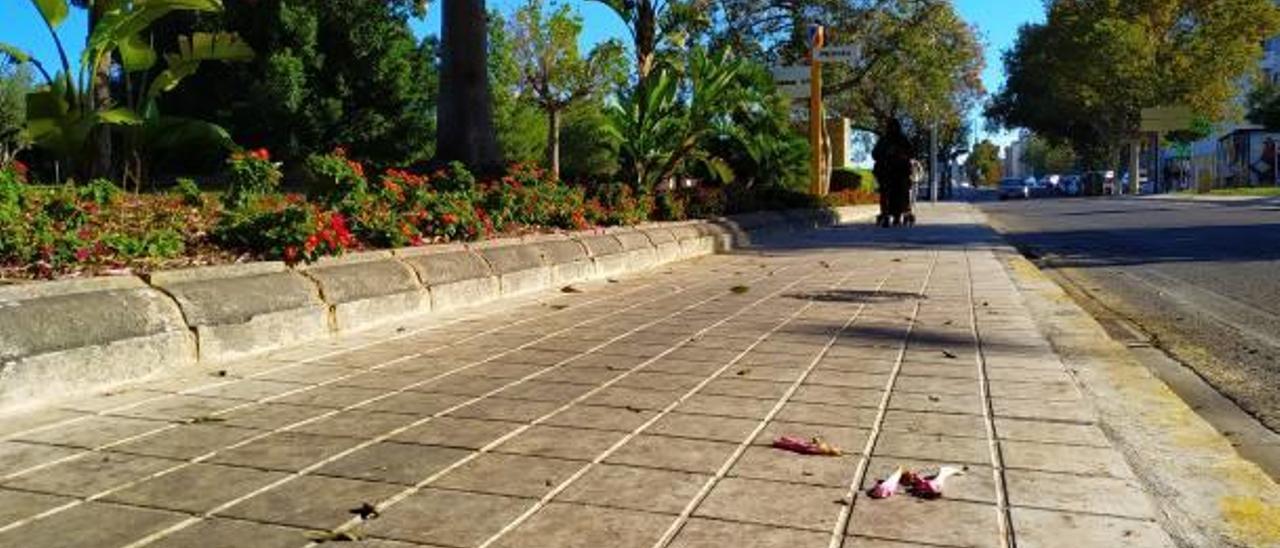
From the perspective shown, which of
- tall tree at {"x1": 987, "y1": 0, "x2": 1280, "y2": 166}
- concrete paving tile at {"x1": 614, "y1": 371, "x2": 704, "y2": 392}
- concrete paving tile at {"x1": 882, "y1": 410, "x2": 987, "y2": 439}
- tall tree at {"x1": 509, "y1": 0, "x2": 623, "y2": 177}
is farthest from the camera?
tall tree at {"x1": 987, "y1": 0, "x2": 1280, "y2": 166}

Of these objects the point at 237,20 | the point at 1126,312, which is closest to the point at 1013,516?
the point at 1126,312

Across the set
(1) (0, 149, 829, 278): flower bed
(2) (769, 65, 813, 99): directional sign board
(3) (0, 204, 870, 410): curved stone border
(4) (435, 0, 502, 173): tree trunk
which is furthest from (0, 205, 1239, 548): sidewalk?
(2) (769, 65, 813, 99): directional sign board

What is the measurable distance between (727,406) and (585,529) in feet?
5.57

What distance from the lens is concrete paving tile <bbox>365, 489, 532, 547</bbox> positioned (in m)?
3.24

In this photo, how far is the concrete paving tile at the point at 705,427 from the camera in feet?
14.4

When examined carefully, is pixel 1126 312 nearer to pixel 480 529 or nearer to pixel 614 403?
pixel 614 403

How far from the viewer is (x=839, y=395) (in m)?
5.17

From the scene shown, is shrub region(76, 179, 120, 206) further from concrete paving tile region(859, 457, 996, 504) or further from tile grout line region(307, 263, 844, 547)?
concrete paving tile region(859, 457, 996, 504)

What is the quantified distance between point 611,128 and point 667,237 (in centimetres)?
180

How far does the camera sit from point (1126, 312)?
29.6ft

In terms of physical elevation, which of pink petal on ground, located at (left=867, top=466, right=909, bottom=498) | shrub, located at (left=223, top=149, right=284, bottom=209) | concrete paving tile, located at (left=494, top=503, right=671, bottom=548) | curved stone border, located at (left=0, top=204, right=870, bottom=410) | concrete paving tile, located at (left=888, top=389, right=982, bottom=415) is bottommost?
concrete paving tile, located at (left=494, top=503, right=671, bottom=548)

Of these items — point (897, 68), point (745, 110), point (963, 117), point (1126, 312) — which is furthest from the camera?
point (963, 117)

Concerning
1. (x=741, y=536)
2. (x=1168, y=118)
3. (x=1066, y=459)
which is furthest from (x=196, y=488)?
(x=1168, y=118)

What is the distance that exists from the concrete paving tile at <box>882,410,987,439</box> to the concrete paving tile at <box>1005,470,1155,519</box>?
0.57 metres
